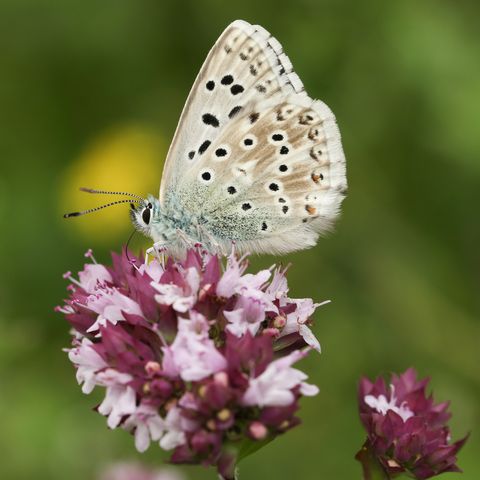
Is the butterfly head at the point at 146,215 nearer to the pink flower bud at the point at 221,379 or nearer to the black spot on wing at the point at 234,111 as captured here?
the black spot on wing at the point at 234,111

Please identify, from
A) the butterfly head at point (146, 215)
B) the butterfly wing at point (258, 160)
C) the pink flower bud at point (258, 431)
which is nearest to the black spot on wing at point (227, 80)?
the butterfly wing at point (258, 160)

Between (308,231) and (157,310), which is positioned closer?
(157,310)

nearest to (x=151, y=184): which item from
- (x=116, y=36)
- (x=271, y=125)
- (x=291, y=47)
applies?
(x=116, y=36)

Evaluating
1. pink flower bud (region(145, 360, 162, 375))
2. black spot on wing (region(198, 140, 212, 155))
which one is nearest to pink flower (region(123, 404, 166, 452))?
pink flower bud (region(145, 360, 162, 375))

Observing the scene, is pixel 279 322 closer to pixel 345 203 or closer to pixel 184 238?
pixel 184 238

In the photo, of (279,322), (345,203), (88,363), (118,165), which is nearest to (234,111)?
(279,322)

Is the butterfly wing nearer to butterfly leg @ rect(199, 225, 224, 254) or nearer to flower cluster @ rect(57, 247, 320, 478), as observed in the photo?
butterfly leg @ rect(199, 225, 224, 254)

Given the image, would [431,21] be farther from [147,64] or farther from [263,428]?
[263,428]

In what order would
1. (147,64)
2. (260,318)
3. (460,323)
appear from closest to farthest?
(260,318) < (460,323) < (147,64)
